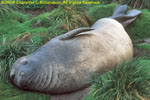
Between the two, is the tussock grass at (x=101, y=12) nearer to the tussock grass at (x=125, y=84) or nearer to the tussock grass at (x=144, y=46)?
the tussock grass at (x=144, y=46)

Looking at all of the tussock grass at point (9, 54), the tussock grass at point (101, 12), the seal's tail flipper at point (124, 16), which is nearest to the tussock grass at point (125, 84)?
the tussock grass at point (9, 54)

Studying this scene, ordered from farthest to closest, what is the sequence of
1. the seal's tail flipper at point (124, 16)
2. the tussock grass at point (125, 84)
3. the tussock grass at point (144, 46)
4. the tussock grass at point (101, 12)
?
1. the tussock grass at point (101, 12)
2. the seal's tail flipper at point (124, 16)
3. the tussock grass at point (144, 46)
4. the tussock grass at point (125, 84)

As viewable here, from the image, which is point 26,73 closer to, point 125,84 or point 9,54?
point 9,54

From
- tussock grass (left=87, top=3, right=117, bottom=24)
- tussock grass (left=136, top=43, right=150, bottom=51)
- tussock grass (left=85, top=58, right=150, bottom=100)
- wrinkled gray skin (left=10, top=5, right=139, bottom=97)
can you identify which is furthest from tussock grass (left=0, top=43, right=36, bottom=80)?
tussock grass (left=87, top=3, right=117, bottom=24)

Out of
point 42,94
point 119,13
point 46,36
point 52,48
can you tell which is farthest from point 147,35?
point 42,94

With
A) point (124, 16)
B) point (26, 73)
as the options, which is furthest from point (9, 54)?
point (124, 16)

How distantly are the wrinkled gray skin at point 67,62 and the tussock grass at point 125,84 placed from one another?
2.18 ft

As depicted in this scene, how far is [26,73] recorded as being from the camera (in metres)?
3.29

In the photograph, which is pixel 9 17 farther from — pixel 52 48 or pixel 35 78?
pixel 35 78

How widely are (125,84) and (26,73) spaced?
140cm

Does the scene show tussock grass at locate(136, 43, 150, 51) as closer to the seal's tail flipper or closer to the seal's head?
the seal's tail flipper

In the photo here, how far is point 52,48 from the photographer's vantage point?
12.3ft

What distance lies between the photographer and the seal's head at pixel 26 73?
3.30m

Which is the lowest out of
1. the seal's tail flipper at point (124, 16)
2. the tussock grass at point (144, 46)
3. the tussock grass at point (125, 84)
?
the tussock grass at point (144, 46)
